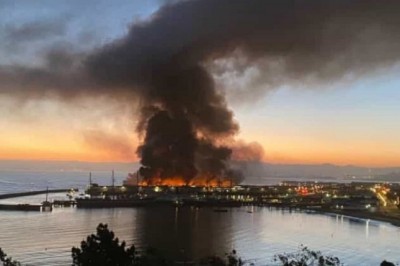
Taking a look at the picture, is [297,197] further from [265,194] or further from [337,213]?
[337,213]

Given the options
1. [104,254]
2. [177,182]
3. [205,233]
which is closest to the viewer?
[104,254]

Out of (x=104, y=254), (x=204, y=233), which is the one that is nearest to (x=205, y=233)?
(x=204, y=233)

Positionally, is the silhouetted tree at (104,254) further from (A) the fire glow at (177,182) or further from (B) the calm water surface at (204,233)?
(A) the fire glow at (177,182)

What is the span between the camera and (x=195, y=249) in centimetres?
6825

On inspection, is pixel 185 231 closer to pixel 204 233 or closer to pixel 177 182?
pixel 204 233

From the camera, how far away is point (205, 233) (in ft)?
283

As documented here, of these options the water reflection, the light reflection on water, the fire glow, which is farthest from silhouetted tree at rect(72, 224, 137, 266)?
the fire glow

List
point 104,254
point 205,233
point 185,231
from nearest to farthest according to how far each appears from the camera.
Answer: point 104,254
point 205,233
point 185,231

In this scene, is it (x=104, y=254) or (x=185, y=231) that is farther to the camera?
(x=185, y=231)

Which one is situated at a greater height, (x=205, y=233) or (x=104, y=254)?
(x=104, y=254)

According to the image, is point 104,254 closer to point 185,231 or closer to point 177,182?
point 185,231

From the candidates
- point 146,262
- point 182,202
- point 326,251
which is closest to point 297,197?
point 182,202

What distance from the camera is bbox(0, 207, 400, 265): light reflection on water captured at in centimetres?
6525

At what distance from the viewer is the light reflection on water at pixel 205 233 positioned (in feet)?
214
